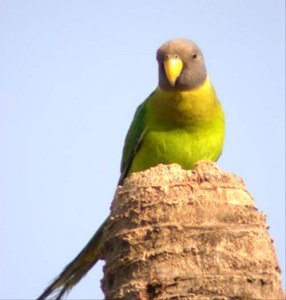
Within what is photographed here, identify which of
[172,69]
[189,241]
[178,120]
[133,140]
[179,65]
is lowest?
[189,241]

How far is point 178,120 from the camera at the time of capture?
9.34 meters

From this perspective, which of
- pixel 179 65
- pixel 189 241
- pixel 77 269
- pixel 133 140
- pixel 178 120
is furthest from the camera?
pixel 133 140

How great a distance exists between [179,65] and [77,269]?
95.4 inches

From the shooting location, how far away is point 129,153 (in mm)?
9711

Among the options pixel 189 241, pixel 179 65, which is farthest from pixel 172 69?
pixel 189 241

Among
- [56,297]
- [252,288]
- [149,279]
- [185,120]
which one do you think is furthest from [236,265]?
[185,120]

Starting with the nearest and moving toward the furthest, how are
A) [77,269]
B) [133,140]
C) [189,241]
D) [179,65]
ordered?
[189,241] → [77,269] → [179,65] → [133,140]

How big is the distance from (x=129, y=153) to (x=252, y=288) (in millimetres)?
3476

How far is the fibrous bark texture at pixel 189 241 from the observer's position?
6516mm

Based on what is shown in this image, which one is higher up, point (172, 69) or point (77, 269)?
point (172, 69)

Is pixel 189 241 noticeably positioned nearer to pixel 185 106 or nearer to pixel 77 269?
pixel 77 269

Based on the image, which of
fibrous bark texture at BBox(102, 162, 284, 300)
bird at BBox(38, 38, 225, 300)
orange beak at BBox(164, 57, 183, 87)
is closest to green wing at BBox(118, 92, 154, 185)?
bird at BBox(38, 38, 225, 300)

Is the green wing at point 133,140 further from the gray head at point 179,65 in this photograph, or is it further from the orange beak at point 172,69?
the orange beak at point 172,69

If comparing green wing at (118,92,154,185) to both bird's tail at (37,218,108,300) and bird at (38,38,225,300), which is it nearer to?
bird at (38,38,225,300)
